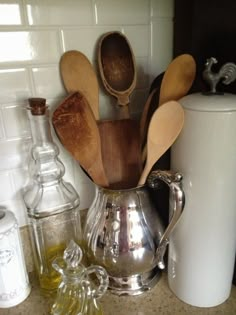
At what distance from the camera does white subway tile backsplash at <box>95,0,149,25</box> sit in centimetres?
55

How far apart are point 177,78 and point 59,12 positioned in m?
0.23

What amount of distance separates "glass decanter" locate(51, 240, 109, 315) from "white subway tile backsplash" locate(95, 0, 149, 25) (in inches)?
15.6

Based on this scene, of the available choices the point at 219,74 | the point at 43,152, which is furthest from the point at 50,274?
the point at 219,74

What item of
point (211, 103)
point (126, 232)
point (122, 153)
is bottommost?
point (126, 232)

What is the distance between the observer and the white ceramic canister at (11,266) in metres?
0.50

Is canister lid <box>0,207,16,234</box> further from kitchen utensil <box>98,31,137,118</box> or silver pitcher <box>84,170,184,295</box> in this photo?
kitchen utensil <box>98,31,137,118</box>

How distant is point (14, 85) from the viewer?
0.53 m

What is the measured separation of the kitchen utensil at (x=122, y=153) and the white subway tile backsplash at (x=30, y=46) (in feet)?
0.53

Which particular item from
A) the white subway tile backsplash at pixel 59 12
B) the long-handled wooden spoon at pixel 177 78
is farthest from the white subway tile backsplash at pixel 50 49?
the long-handled wooden spoon at pixel 177 78

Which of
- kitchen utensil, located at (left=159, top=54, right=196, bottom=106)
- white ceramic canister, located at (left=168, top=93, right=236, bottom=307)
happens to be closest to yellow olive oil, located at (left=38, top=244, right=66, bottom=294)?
white ceramic canister, located at (left=168, top=93, right=236, bottom=307)

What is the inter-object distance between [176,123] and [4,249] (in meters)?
0.34

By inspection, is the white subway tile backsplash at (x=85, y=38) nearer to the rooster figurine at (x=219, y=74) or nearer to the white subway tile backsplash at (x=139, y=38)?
the white subway tile backsplash at (x=139, y=38)

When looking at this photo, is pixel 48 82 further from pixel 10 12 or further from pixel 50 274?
pixel 50 274

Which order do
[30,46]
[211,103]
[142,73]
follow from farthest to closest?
[142,73], [30,46], [211,103]
